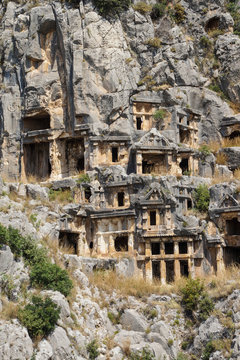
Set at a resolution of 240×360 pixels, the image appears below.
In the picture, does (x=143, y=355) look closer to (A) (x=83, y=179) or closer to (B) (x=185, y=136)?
(A) (x=83, y=179)

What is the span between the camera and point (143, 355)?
2312 cm

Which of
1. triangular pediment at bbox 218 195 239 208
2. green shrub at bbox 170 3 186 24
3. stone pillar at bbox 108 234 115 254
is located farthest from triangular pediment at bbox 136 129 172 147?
green shrub at bbox 170 3 186 24

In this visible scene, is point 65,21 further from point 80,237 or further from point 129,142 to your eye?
point 80,237

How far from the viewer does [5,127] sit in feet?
134

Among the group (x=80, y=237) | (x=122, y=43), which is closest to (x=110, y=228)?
(x=80, y=237)

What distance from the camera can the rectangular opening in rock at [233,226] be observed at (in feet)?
113

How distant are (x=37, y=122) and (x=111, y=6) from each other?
1136 cm

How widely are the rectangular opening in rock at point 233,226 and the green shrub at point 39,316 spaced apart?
1611 centimetres

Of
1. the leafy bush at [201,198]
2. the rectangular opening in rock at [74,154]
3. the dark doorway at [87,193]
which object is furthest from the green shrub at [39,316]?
the rectangular opening in rock at [74,154]

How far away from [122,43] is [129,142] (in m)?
8.54

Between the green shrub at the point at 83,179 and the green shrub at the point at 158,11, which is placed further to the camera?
the green shrub at the point at 158,11

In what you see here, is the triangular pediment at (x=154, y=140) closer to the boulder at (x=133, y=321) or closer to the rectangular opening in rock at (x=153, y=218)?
the rectangular opening in rock at (x=153, y=218)

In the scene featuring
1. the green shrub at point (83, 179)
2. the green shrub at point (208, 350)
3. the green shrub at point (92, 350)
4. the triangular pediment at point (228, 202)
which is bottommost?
the green shrub at point (208, 350)

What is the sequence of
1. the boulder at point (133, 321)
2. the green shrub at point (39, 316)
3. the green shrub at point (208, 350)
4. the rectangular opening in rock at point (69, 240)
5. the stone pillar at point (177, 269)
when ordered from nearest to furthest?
the green shrub at point (39, 316), the green shrub at point (208, 350), the boulder at point (133, 321), the stone pillar at point (177, 269), the rectangular opening in rock at point (69, 240)
